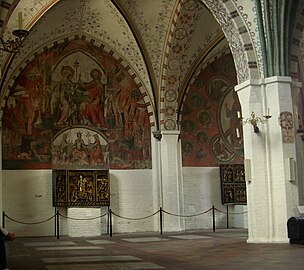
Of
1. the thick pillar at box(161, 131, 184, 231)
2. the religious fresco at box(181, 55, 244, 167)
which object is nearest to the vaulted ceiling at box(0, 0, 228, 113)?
the religious fresco at box(181, 55, 244, 167)

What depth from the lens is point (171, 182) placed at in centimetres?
2161

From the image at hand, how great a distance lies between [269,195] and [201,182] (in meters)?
8.44

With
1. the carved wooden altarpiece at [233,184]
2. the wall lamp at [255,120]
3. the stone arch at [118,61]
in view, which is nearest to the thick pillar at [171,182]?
the stone arch at [118,61]

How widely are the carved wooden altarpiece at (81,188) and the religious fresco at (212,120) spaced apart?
3.56 m

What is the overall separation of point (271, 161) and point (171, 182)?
25.2 feet

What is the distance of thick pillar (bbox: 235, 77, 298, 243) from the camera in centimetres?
1413

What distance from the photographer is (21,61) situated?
20844 millimetres

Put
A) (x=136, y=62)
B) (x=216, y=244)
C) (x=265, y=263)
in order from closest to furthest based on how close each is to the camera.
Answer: (x=265, y=263)
(x=216, y=244)
(x=136, y=62)

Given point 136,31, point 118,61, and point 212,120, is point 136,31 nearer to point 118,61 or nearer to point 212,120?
point 118,61

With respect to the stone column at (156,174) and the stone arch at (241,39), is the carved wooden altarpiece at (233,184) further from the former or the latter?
the stone arch at (241,39)

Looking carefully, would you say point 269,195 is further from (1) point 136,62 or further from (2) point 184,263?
(1) point 136,62

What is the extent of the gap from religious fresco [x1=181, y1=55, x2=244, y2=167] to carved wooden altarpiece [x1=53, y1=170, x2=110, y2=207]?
356 cm

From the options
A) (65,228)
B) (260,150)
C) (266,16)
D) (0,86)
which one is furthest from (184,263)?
(0,86)

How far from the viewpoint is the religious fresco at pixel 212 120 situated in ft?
75.1
